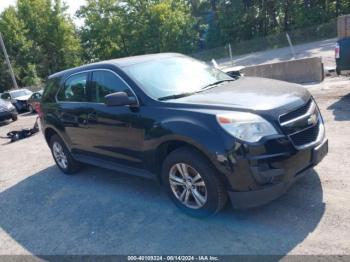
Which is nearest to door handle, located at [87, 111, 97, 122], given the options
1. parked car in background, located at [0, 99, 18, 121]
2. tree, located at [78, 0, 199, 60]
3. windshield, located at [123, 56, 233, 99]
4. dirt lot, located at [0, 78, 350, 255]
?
windshield, located at [123, 56, 233, 99]

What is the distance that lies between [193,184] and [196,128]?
2.16 feet

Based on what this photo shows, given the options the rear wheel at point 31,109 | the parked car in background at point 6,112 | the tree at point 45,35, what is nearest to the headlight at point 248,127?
the parked car in background at point 6,112

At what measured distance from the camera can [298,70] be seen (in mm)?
11828

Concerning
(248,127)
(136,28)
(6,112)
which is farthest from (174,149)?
(136,28)

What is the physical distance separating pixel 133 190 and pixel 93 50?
42808mm

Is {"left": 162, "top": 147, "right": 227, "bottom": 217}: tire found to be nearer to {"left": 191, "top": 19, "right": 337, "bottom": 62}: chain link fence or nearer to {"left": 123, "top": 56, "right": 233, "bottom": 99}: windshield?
{"left": 123, "top": 56, "right": 233, "bottom": 99}: windshield

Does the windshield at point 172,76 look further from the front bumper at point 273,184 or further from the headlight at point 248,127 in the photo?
the front bumper at point 273,184

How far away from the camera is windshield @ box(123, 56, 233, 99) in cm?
455

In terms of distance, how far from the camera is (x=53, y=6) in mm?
45031

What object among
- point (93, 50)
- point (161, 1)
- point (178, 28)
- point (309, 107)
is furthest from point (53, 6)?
point (309, 107)

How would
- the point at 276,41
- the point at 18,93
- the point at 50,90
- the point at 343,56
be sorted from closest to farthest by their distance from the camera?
the point at 50,90 < the point at 343,56 < the point at 18,93 < the point at 276,41

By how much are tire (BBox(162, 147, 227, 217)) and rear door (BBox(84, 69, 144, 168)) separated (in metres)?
0.56

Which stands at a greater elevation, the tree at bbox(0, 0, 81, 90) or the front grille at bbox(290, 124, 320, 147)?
the tree at bbox(0, 0, 81, 90)

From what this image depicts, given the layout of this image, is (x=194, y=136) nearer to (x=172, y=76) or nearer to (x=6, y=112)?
(x=172, y=76)
